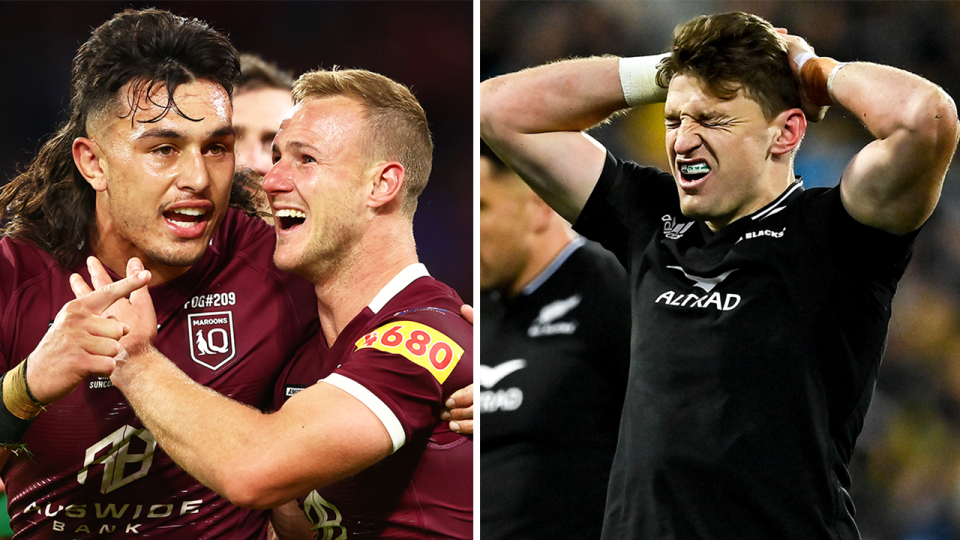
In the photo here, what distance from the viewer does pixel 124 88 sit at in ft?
6.17

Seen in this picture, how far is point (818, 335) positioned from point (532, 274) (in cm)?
74

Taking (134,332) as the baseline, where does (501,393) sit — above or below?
below

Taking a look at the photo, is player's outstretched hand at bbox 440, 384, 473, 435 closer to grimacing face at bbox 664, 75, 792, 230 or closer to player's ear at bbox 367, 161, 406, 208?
player's ear at bbox 367, 161, 406, 208

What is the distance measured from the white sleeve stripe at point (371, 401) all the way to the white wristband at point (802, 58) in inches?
43.3

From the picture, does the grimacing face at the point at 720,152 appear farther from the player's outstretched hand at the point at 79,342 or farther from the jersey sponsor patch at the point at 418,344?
the player's outstretched hand at the point at 79,342

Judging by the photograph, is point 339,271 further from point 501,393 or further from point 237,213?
point 501,393

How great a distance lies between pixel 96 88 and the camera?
6.32 feet

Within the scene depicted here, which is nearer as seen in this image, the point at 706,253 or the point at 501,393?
the point at 706,253

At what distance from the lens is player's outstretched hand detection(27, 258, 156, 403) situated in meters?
1.65

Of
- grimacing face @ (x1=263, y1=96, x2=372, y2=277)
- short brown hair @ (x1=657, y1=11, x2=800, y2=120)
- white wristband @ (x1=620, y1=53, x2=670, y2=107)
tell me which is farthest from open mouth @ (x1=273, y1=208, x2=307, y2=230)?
short brown hair @ (x1=657, y1=11, x2=800, y2=120)

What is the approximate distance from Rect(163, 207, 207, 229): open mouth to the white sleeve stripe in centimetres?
53

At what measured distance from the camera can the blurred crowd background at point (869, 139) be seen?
6.93 ft

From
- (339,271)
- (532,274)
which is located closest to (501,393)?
(532,274)

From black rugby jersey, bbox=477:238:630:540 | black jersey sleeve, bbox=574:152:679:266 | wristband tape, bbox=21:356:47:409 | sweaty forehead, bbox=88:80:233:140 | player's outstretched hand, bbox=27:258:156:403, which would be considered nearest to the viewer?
player's outstretched hand, bbox=27:258:156:403
